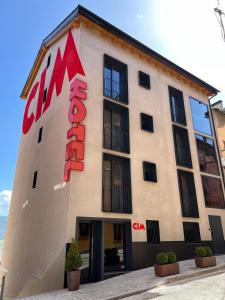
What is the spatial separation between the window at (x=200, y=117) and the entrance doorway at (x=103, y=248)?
40.3 ft

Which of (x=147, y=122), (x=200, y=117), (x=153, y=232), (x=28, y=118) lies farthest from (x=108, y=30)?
(x=153, y=232)

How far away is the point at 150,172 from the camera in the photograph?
52.7 feet

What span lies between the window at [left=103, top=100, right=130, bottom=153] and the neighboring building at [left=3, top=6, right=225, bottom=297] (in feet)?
0.25

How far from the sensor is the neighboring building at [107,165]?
1236 centimetres

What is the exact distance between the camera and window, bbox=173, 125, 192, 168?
18.6m

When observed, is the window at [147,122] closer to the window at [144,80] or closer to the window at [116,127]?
the window at [116,127]

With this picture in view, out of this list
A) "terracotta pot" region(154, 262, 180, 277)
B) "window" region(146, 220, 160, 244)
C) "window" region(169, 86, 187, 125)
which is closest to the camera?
"terracotta pot" region(154, 262, 180, 277)

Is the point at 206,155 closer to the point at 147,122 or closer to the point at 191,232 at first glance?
the point at 147,122

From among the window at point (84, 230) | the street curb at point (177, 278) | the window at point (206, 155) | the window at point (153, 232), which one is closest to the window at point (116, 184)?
the window at point (84, 230)

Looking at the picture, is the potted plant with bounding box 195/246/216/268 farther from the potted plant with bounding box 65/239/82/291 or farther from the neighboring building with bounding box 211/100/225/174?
the neighboring building with bounding box 211/100/225/174

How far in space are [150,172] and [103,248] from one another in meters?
6.20

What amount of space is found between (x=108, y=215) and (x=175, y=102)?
1293 centimetres

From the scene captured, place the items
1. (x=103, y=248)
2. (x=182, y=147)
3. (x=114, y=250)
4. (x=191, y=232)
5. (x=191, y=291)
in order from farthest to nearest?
(x=182, y=147) < (x=191, y=232) < (x=114, y=250) < (x=103, y=248) < (x=191, y=291)

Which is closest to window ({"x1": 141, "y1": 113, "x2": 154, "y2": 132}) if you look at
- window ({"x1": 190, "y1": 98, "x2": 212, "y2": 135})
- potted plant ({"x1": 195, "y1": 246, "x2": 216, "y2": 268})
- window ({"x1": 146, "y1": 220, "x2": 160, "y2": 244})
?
window ({"x1": 190, "y1": 98, "x2": 212, "y2": 135})
